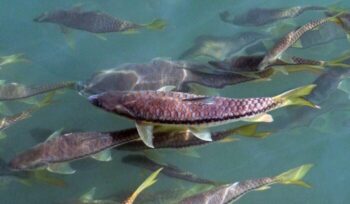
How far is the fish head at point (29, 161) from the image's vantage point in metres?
4.61

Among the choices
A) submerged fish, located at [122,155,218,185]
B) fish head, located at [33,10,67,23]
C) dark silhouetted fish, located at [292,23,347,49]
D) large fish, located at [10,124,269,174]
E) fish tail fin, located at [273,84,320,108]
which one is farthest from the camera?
fish head, located at [33,10,67,23]

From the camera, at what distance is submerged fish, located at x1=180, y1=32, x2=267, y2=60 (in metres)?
6.82

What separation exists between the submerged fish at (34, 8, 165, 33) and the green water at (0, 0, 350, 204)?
0.76m

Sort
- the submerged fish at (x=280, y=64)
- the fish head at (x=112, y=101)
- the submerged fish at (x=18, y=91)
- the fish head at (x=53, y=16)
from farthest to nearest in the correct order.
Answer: the fish head at (x=53, y=16) < the submerged fish at (x=18, y=91) < the submerged fish at (x=280, y=64) < the fish head at (x=112, y=101)

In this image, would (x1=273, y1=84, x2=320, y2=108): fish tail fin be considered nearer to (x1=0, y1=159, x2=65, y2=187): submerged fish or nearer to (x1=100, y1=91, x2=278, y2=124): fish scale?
(x1=100, y1=91, x2=278, y2=124): fish scale

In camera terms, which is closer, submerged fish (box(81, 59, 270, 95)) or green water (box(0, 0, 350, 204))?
submerged fish (box(81, 59, 270, 95))

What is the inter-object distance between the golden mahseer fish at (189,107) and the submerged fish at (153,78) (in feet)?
4.41

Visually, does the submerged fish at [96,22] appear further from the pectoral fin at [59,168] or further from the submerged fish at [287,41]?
the pectoral fin at [59,168]

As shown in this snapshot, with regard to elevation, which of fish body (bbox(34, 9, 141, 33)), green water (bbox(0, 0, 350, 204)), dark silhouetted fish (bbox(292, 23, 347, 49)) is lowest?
green water (bbox(0, 0, 350, 204))

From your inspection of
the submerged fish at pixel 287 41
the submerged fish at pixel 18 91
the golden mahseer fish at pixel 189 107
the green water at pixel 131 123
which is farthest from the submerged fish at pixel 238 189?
the submerged fish at pixel 18 91

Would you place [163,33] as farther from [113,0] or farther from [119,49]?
[113,0]

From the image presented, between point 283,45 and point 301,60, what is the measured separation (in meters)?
0.27

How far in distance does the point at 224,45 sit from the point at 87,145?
3.25 metres

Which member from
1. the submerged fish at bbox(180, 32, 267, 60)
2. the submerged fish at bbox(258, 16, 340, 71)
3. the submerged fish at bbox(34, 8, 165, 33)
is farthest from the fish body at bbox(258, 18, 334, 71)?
the submerged fish at bbox(180, 32, 267, 60)
